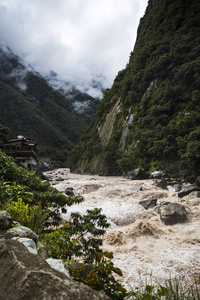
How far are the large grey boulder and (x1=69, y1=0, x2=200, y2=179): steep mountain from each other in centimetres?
1857

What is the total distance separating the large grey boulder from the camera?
1342mm

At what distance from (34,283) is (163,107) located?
3272 centimetres

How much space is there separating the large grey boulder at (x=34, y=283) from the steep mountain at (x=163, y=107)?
60.9 ft

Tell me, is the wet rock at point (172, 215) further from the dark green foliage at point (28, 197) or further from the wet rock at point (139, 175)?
the wet rock at point (139, 175)

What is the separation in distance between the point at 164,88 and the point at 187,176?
20.7 meters

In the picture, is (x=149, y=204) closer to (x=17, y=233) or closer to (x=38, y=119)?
(x=17, y=233)

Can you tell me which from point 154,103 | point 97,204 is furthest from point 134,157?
point 97,204

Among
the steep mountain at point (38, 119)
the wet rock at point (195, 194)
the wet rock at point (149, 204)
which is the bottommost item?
the wet rock at point (149, 204)

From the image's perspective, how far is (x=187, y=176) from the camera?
19031 mm

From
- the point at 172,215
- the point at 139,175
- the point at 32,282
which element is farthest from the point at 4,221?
the point at 139,175

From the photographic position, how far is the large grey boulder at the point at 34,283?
1342 millimetres

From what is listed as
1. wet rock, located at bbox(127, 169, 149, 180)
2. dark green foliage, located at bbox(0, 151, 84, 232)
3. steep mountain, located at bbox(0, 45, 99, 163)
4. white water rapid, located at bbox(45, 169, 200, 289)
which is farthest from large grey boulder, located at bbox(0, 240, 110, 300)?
steep mountain, located at bbox(0, 45, 99, 163)

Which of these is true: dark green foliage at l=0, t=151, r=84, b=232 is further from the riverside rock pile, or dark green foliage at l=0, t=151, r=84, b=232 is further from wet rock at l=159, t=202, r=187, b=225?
wet rock at l=159, t=202, r=187, b=225

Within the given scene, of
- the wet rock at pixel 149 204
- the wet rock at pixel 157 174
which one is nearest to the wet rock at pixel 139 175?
the wet rock at pixel 157 174
